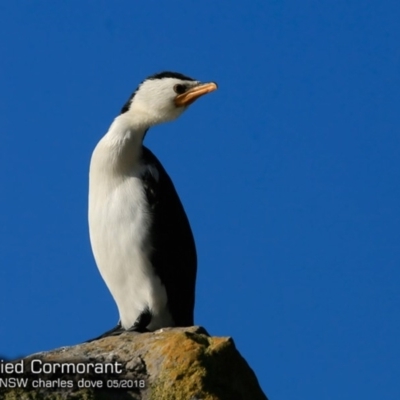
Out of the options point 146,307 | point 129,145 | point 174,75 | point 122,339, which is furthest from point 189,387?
point 174,75

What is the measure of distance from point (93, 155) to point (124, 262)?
133 centimetres

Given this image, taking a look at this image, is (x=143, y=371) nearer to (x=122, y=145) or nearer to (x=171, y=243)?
(x=171, y=243)

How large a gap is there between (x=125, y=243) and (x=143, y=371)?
3.85 m

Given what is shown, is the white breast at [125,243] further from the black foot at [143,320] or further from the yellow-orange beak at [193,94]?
the yellow-orange beak at [193,94]

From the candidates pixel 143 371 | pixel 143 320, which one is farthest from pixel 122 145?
pixel 143 371

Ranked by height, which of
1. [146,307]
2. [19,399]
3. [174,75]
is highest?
[174,75]

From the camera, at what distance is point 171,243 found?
37.8 feet

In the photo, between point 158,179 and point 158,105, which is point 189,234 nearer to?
point 158,179

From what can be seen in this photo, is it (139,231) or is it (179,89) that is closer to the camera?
(139,231)

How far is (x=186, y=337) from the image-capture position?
25.3 ft

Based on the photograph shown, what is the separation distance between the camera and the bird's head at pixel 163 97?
467 inches

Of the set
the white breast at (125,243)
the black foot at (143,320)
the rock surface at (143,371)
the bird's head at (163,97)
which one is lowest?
the rock surface at (143,371)

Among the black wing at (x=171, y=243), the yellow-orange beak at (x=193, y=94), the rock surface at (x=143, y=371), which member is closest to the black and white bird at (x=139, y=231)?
the black wing at (x=171, y=243)

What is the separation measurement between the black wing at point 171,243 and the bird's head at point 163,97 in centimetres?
43
